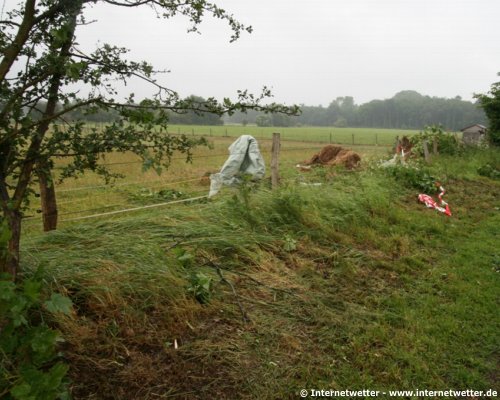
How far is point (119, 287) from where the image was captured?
283 centimetres

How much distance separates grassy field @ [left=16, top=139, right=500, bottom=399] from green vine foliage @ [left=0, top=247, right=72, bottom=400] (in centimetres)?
53

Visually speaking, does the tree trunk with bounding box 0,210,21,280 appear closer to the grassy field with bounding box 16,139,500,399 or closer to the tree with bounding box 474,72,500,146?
the grassy field with bounding box 16,139,500,399

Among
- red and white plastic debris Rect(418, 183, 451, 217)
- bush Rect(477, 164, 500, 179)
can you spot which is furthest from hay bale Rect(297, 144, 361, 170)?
red and white plastic debris Rect(418, 183, 451, 217)

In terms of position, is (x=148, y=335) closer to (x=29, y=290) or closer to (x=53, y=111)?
(x=29, y=290)

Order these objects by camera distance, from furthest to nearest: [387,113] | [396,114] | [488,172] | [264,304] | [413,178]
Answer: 1. [387,113]
2. [396,114]
3. [488,172]
4. [413,178]
5. [264,304]

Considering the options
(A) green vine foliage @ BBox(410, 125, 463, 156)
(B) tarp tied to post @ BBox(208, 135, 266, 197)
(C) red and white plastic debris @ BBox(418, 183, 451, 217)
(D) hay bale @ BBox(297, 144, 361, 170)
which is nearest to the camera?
(C) red and white plastic debris @ BBox(418, 183, 451, 217)

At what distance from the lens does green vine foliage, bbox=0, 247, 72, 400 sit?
1476 mm

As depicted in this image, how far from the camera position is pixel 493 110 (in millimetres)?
16125

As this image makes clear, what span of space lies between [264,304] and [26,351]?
1.99 m

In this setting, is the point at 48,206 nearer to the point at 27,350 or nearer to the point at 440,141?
the point at 27,350

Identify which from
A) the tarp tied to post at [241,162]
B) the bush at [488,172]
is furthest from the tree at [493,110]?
the tarp tied to post at [241,162]

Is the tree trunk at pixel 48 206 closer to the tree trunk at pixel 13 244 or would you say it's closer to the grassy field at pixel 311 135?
the tree trunk at pixel 13 244

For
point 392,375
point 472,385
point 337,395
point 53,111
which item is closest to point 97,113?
point 53,111

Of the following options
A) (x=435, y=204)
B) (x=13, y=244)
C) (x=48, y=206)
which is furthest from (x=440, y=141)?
(x=13, y=244)
